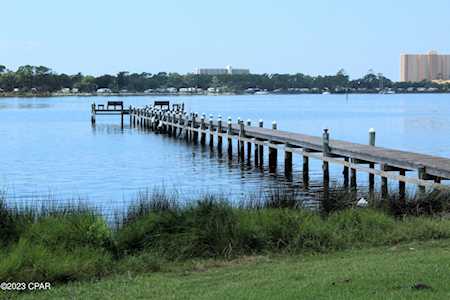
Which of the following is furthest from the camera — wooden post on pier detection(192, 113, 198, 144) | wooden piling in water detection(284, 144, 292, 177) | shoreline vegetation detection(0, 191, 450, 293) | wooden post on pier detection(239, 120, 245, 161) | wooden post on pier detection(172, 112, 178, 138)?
wooden post on pier detection(172, 112, 178, 138)

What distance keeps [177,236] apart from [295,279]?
354 centimetres

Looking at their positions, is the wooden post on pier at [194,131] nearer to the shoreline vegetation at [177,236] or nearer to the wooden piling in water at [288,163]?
the wooden piling in water at [288,163]

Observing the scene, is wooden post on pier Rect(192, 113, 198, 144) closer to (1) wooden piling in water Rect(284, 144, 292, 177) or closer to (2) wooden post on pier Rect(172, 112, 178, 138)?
(2) wooden post on pier Rect(172, 112, 178, 138)

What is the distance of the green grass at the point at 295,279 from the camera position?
27.4 feet

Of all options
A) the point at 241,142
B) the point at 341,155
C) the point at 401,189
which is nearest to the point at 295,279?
the point at 401,189

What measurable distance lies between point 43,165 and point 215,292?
108 ft

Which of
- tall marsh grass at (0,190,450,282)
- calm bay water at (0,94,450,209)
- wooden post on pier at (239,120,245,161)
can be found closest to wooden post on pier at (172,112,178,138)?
calm bay water at (0,94,450,209)

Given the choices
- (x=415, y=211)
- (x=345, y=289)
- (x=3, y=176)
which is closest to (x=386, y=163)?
(x=415, y=211)

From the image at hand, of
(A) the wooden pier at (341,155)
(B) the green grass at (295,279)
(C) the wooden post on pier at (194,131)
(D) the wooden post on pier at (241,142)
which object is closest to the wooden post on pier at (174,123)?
(A) the wooden pier at (341,155)

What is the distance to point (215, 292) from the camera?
28.9ft

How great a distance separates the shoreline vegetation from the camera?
35.7ft

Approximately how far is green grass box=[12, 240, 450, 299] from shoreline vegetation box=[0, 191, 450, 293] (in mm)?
444

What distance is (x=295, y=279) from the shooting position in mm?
9414

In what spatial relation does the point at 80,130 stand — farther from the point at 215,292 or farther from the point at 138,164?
the point at 215,292
